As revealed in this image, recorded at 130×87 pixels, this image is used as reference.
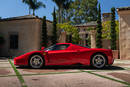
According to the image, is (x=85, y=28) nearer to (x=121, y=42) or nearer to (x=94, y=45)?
(x=94, y=45)

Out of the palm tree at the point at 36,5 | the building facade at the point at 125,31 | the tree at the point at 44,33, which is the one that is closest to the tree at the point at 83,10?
the palm tree at the point at 36,5

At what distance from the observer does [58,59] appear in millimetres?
5551

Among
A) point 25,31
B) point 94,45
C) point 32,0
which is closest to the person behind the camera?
point 94,45

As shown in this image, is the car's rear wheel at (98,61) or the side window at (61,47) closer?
the car's rear wheel at (98,61)

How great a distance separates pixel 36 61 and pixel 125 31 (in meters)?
7.20

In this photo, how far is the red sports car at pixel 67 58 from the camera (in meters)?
5.54

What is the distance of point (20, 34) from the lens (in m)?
14.6

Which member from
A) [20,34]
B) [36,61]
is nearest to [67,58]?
[36,61]

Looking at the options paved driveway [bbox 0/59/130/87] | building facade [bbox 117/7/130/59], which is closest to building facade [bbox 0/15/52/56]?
building facade [bbox 117/7/130/59]

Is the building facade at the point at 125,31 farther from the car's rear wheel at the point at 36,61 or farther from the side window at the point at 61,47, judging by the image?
the car's rear wheel at the point at 36,61

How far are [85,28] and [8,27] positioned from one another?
27.9 m

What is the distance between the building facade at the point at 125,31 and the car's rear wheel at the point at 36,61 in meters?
6.81

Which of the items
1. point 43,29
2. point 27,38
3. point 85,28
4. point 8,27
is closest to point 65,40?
point 43,29

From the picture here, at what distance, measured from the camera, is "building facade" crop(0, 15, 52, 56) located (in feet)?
46.9
